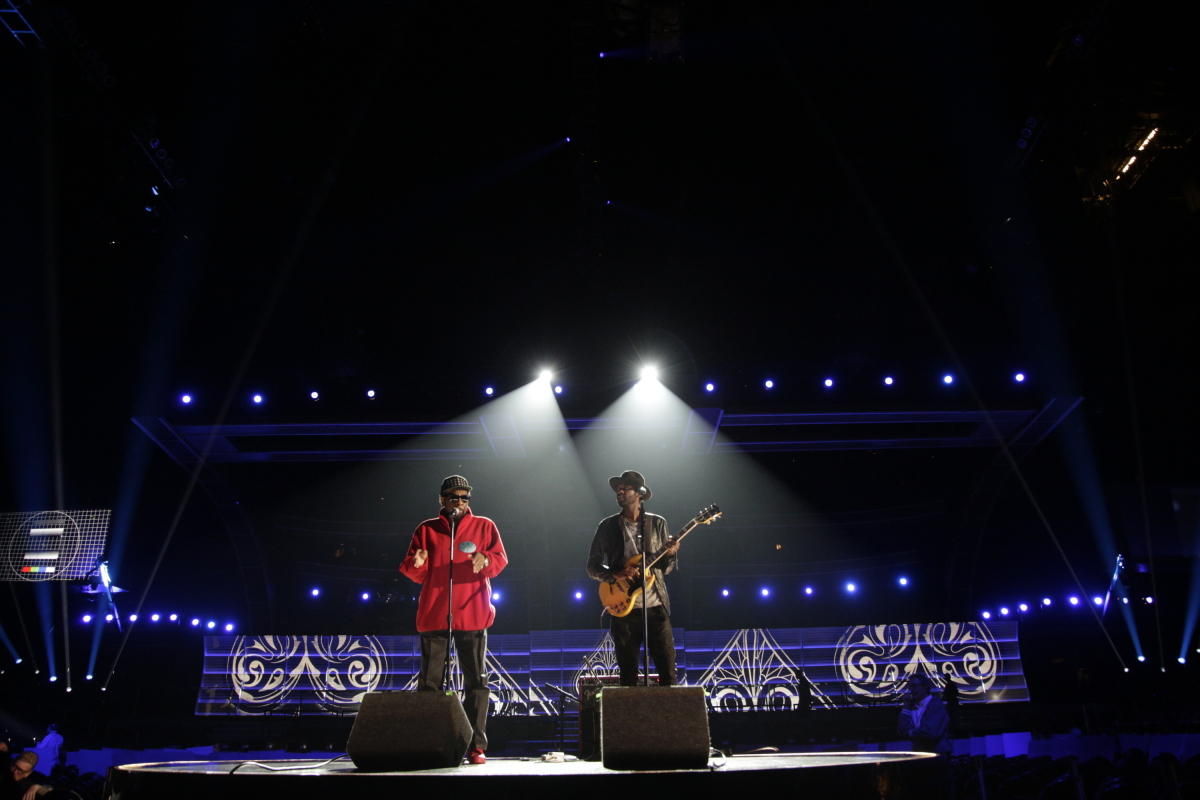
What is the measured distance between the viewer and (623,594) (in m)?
4.67

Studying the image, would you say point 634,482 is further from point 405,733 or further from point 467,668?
point 405,733

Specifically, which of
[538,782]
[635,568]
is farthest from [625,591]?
[538,782]

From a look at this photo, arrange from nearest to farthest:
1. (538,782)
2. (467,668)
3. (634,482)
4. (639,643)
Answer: (538,782) < (467,668) < (639,643) < (634,482)

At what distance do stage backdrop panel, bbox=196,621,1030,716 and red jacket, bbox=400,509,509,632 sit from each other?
24.6 feet

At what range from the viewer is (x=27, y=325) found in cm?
906

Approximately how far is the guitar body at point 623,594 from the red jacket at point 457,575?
2.50 ft

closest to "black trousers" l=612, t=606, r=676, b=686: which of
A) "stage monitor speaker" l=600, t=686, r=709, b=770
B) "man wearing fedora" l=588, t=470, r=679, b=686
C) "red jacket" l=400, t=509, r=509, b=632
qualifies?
"man wearing fedora" l=588, t=470, r=679, b=686

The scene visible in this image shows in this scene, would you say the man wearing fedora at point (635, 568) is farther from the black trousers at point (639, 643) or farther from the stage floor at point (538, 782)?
the stage floor at point (538, 782)

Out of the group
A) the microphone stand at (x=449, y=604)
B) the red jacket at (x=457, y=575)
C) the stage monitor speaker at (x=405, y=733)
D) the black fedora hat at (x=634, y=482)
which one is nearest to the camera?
the stage monitor speaker at (x=405, y=733)

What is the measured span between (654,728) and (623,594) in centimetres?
147

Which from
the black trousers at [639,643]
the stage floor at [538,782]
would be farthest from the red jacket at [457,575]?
the stage floor at [538,782]

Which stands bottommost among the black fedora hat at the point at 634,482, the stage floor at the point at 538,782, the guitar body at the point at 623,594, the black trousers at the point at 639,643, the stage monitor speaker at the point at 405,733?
Result: the stage floor at the point at 538,782

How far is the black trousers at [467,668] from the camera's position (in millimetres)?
4387

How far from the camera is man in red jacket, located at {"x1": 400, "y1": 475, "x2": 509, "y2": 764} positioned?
4.43m
